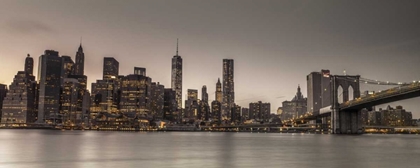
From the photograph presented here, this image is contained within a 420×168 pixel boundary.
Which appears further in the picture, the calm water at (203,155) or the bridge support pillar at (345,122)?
the bridge support pillar at (345,122)

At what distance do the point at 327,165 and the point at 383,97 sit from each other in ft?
173

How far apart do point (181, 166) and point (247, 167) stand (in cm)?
350

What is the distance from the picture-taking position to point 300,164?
2470cm

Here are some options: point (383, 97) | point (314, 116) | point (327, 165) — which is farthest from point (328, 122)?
point (327, 165)

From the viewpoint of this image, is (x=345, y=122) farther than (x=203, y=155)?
Yes

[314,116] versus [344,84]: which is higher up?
[344,84]

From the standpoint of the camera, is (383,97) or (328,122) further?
(328,122)

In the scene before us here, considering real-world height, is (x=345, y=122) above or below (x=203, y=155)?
above

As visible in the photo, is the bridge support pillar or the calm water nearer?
the calm water

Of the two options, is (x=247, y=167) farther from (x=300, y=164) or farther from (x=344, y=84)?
(x=344, y=84)

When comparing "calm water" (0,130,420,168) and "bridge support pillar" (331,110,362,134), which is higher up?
"bridge support pillar" (331,110,362,134)

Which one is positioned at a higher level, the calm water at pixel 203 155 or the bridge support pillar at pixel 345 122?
the bridge support pillar at pixel 345 122

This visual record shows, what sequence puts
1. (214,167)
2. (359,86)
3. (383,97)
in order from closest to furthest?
(214,167)
(383,97)
(359,86)

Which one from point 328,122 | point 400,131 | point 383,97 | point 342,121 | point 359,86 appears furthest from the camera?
point 400,131
